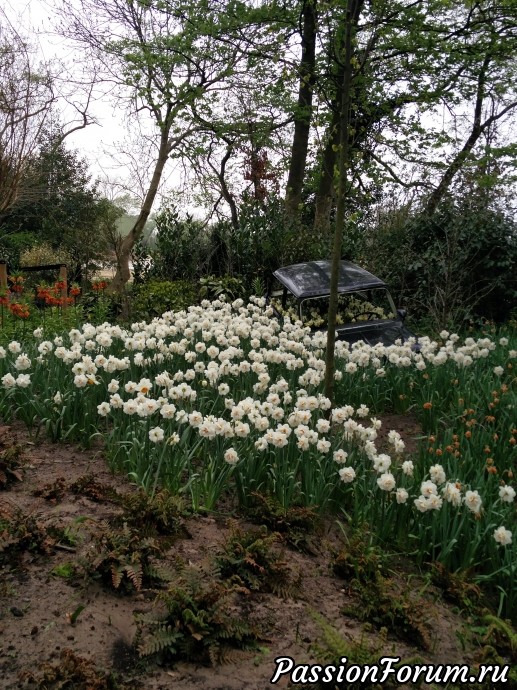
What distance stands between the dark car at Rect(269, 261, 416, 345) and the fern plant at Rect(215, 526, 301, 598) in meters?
4.36

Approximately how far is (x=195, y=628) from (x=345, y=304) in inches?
290

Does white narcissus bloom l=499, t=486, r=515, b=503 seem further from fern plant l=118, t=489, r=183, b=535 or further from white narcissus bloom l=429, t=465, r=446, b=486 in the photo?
fern plant l=118, t=489, r=183, b=535

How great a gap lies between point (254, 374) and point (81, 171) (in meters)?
22.0

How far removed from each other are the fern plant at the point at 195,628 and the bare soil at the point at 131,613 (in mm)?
55

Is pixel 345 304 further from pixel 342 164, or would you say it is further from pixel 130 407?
pixel 130 407

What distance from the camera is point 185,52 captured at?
16484 mm

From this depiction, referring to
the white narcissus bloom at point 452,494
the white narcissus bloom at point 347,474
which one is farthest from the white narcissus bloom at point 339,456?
the white narcissus bloom at point 452,494

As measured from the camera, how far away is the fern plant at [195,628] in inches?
102

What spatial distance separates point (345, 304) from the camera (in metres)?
9.61

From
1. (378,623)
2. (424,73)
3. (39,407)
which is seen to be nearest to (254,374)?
(39,407)

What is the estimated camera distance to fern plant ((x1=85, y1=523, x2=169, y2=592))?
2924 millimetres

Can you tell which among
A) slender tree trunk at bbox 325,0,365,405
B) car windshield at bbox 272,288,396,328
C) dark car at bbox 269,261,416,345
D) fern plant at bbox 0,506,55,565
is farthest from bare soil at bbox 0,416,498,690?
car windshield at bbox 272,288,396,328

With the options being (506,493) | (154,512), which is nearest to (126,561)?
(154,512)

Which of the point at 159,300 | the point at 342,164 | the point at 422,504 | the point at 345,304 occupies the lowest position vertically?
the point at 422,504
